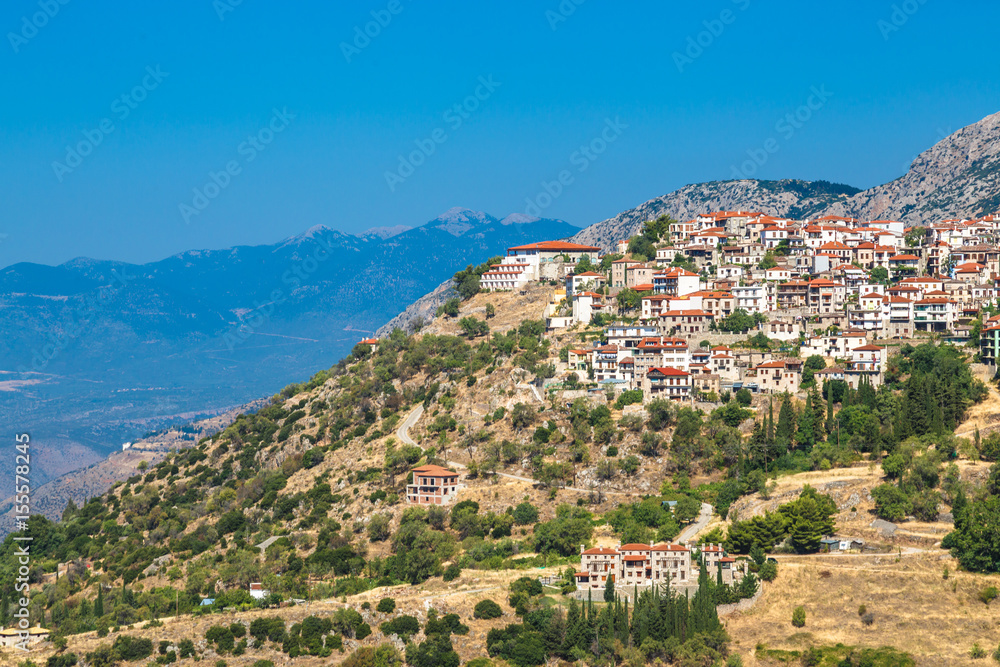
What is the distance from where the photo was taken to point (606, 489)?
79.6 metres

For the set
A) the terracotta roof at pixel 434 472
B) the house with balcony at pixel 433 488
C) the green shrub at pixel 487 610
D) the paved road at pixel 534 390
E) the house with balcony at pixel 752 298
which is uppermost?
the house with balcony at pixel 752 298

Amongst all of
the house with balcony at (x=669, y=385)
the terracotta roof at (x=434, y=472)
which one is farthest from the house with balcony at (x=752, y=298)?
the terracotta roof at (x=434, y=472)

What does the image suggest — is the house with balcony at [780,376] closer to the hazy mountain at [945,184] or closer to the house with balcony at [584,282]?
the house with balcony at [584,282]

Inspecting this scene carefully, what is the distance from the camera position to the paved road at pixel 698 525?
2724 inches

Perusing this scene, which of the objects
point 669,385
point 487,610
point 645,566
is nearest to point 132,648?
point 487,610

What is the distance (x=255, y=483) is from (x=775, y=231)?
54183 millimetres

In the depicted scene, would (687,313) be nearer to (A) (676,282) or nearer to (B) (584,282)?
(A) (676,282)

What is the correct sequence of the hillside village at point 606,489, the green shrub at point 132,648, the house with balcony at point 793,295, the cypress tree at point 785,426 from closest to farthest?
the hillside village at point 606,489 → the green shrub at point 132,648 → the cypress tree at point 785,426 → the house with balcony at point 793,295

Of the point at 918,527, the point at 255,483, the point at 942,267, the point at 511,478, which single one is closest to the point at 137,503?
the point at 255,483

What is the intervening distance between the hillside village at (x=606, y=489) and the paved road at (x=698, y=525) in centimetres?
20

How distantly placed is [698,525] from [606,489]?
31.6 feet

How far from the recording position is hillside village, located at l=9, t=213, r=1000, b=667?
60.7 meters

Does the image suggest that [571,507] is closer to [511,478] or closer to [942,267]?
[511,478]

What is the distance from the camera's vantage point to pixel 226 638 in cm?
6309
